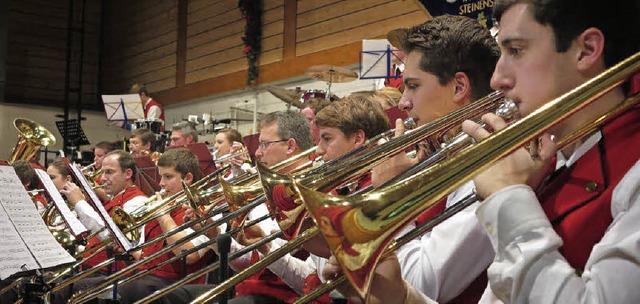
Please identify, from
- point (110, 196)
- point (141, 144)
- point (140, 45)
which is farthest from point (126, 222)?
point (140, 45)

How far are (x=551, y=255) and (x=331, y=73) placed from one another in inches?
296

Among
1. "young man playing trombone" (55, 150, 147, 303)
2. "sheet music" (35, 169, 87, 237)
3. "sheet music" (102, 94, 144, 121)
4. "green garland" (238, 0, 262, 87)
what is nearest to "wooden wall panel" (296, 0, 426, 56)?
"green garland" (238, 0, 262, 87)

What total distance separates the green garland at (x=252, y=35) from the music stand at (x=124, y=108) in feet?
5.90

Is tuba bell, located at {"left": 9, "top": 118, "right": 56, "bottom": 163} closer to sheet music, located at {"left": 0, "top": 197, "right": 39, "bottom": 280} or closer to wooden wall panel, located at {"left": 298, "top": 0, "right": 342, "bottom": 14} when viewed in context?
sheet music, located at {"left": 0, "top": 197, "right": 39, "bottom": 280}

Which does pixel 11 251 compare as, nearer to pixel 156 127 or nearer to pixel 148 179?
pixel 148 179

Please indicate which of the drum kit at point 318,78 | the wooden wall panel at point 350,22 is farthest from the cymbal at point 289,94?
the wooden wall panel at point 350,22

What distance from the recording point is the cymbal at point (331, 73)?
341 inches

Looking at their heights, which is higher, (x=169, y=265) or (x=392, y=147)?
(x=392, y=147)

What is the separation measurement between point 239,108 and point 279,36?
1.40m

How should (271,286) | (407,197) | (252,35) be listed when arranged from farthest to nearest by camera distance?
(252,35)
(271,286)
(407,197)

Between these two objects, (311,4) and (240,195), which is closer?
(240,195)

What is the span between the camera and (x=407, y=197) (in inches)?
48.5

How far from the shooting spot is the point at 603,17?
4.92ft

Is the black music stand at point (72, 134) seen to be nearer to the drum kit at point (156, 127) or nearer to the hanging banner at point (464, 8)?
the drum kit at point (156, 127)
